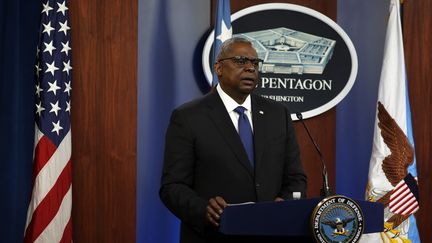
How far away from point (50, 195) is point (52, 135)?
36cm

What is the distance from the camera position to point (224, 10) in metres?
3.91

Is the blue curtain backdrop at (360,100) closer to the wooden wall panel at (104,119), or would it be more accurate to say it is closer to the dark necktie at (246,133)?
the wooden wall panel at (104,119)

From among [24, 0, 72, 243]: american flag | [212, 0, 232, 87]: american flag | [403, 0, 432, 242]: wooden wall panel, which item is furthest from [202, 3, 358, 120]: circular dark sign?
[24, 0, 72, 243]: american flag

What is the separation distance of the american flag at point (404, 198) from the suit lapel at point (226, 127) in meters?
2.02

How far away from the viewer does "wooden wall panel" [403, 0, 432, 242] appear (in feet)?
14.9

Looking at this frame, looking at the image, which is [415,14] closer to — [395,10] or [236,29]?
[395,10]

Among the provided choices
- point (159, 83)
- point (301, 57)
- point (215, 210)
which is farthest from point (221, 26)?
point (215, 210)

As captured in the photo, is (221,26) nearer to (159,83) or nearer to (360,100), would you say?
(159,83)

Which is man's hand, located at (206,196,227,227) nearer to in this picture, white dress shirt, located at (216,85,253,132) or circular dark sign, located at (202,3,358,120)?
white dress shirt, located at (216,85,253,132)

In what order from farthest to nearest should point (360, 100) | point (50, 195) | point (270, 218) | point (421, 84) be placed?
Result: point (421, 84) → point (360, 100) → point (50, 195) → point (270, 218)

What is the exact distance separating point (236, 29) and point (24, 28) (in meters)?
1.41

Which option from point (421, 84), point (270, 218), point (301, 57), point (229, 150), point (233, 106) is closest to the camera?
point (270, 218)

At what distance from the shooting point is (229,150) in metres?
2.31

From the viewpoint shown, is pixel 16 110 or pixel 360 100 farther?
pixel 360 100
